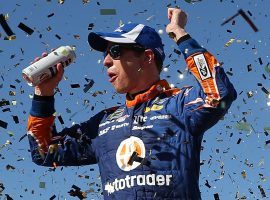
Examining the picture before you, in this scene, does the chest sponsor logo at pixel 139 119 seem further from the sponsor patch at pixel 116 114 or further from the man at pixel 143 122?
the sponsor patch at pixel 116 114

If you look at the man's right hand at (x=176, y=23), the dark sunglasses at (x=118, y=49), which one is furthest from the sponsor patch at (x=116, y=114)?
the man's right hand at (x=176, y=23)

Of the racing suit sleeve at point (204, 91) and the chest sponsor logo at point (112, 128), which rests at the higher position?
the racing suit sleeve at point (204, 91)

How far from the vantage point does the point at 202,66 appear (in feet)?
22.1

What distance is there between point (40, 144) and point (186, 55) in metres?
3.06

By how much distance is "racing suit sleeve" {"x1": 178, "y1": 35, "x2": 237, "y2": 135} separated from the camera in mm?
6602

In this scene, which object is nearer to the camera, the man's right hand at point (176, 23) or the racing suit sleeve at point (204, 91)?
the racing suit sleeve at point (204, 91)

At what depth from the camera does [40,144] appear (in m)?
8.24

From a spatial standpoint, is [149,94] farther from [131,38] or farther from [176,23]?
[176,23]

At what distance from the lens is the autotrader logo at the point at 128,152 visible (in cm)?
702

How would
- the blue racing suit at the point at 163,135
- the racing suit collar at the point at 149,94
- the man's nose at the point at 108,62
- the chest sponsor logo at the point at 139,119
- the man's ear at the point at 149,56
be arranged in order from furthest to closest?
the man's ear at the point at 149,56 → the man's nose at the point at 108,62 → the racing suit collar at the point at 149,94 → the chest sponsor logo at the point at 139,119 → the blue racing suit at the point at 163,135

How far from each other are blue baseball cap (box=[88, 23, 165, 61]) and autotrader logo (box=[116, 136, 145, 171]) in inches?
67.4

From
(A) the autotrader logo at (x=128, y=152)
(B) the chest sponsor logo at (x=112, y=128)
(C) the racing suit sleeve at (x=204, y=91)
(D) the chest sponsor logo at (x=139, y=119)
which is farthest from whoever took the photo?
(B) the chest sponsor logo at (x=112, y=128)

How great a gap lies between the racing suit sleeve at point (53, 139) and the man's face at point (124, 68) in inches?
35.5

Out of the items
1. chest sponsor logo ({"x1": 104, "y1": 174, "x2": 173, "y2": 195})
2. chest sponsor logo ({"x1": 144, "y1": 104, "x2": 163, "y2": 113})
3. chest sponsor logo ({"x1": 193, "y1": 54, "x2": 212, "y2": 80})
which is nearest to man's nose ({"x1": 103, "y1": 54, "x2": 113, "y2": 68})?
chest sponsor logo ({"x1": 144, "y1": 104, "x2": 163, "y2": 113})
